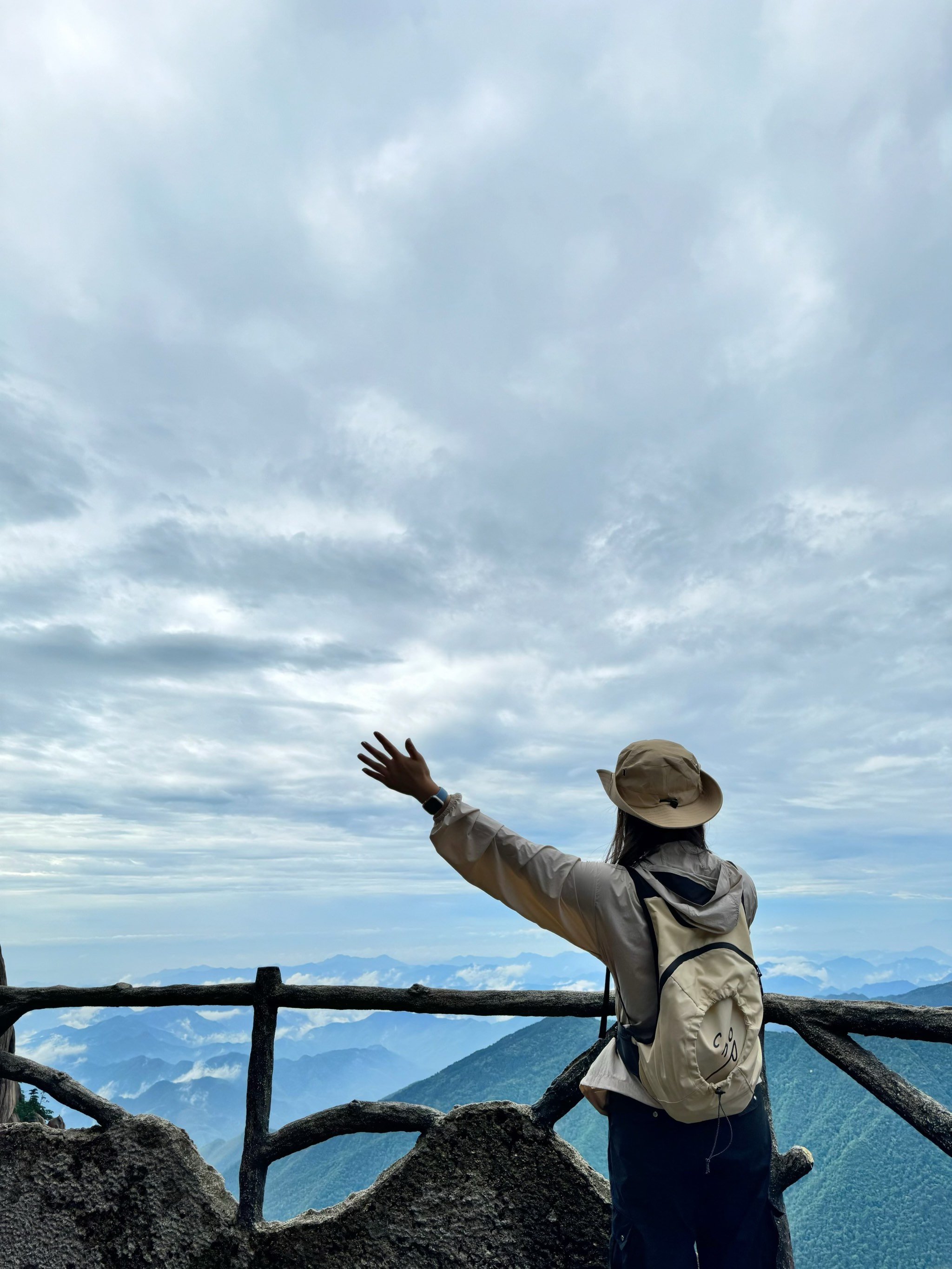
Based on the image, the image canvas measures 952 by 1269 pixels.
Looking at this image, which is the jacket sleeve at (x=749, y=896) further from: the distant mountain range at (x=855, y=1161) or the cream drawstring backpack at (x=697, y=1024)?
the distant mountain range at (x=855, y=1161)

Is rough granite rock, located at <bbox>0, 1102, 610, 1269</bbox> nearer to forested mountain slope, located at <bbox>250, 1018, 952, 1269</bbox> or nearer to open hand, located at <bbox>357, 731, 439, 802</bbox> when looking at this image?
forested mountain slope, located at <bbox>250, 1018, 952, 1269</bbox>

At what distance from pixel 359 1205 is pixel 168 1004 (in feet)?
5.42

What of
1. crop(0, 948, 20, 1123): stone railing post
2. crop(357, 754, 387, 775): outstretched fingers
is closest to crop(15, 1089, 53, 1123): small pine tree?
crop(0, 948, 20, 1123): stone railing post

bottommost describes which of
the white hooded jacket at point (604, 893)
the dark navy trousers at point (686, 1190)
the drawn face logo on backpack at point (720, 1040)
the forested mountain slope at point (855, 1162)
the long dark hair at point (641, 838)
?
the forested mountain slope at point (855, 1162)

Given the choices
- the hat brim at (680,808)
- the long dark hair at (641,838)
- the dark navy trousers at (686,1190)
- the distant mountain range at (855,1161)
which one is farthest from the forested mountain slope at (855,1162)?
the hat brim at (680,808)

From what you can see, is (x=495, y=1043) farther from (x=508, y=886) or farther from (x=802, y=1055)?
(x=508, y=886)

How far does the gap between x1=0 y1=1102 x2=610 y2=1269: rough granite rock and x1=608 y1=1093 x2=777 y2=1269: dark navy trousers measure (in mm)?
1266

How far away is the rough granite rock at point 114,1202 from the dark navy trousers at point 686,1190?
256 centimetres

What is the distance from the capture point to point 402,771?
2.67 m

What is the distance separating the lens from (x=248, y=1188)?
13.4 feet

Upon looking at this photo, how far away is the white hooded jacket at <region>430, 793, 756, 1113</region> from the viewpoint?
233 cm

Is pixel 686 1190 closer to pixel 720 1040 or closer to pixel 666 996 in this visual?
pixel 720 1040

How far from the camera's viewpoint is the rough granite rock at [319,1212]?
361 cm

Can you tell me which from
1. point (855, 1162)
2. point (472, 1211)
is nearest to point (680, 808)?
point (472, 1211)
